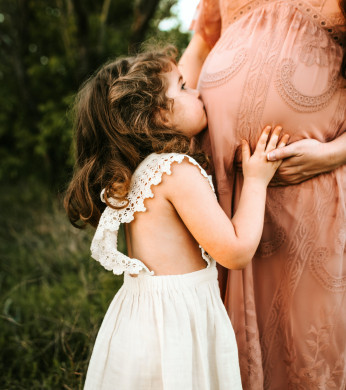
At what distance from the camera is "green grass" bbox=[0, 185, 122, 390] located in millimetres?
2379

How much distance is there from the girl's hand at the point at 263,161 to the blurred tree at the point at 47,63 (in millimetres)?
3882

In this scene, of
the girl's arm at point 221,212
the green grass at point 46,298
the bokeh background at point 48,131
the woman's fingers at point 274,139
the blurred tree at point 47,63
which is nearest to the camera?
the girl's arm at point 221,212

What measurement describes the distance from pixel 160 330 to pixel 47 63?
5638mm

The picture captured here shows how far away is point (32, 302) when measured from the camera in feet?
11.0

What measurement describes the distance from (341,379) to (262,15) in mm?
1415

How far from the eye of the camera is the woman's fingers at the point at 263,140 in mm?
1419

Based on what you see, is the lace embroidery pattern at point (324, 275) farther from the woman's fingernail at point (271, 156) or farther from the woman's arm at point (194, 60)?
the woman's arm at point (194, 60)

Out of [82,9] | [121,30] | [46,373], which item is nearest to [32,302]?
[46,373]

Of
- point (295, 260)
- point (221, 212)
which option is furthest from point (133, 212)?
point (295, 260)

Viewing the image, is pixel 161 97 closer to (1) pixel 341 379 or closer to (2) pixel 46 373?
(1) pixel 341 379

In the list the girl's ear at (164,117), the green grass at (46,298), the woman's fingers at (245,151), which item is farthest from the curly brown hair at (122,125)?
the green grass at (46,298)

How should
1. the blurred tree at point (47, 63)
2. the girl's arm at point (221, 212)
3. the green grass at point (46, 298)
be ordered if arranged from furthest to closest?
1. the blurred tree at point (47, 63)
2. the green grass at point (46, 298)
3. the girl's arm at point (221, 212)

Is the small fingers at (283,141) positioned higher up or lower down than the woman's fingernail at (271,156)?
higher up

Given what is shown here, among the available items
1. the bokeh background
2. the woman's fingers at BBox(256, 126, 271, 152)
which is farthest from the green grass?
the woman's fingers at BBox(256, 126, 271, 152)
